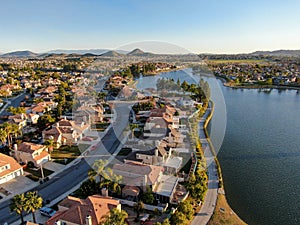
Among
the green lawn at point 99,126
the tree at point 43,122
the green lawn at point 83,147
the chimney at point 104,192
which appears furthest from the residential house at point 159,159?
the tree at point 43,122

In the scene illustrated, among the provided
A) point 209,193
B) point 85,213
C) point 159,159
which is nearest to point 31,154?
point 85,213

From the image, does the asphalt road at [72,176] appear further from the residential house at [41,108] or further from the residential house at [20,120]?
the residential house at [41,108]

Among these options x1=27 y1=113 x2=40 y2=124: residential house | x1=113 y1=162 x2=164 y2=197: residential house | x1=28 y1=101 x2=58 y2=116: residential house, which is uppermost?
x1=28 y1=101 x2=58 y2=116: residential house

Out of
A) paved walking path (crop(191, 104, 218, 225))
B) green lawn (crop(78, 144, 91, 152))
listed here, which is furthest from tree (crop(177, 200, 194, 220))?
green lawn (crop(78, 144, 91, 152))

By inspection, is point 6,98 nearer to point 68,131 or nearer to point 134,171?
point 68,131

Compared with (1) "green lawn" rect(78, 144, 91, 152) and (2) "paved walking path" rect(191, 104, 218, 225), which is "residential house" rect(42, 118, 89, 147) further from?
(2) "paved walking path" rect(191, 104, 218, 225)

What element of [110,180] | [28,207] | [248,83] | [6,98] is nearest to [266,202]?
[110,180]

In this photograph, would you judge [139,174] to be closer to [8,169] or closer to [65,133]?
[8,169]
